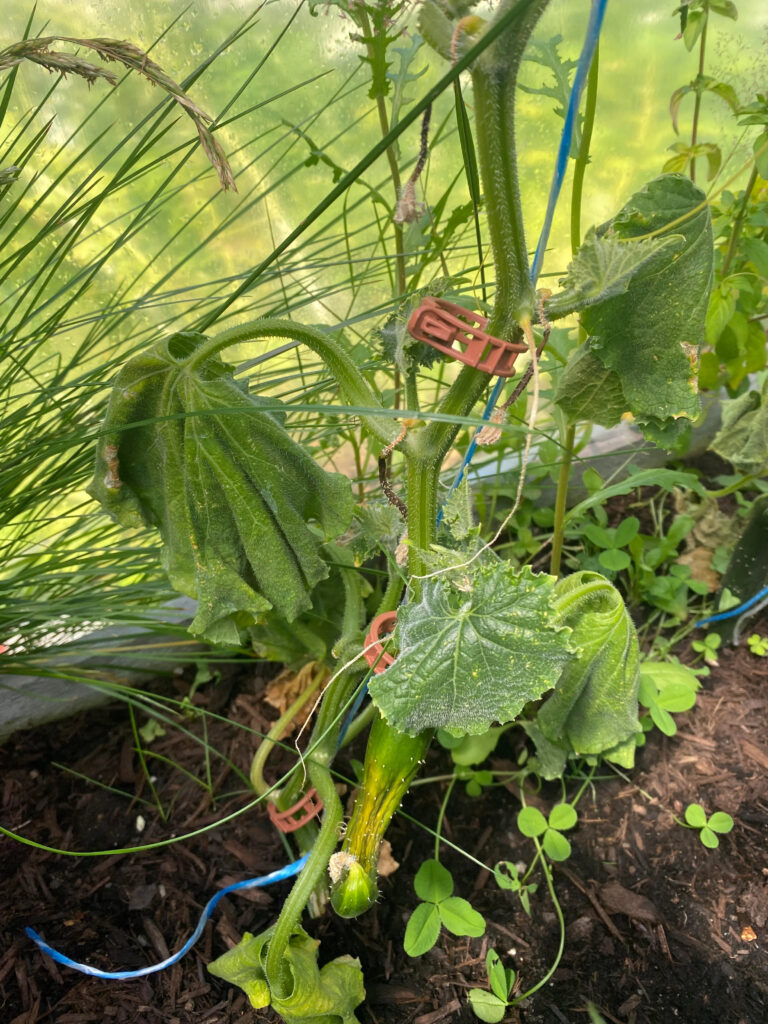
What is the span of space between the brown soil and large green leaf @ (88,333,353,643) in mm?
388

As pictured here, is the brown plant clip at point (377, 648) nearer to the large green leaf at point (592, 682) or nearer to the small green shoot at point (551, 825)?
the large green leaf at point (592, 682)

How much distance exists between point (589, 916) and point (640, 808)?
0.15 meters

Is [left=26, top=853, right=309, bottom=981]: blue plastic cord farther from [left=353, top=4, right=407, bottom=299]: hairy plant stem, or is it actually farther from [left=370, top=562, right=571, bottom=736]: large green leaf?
[left=353, top=4, right=407, bottom=299]: hairy plant stem

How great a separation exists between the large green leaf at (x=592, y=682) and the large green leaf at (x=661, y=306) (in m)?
0.22

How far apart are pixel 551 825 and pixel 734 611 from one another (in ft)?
1.40

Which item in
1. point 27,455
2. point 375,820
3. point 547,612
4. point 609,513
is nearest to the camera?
point 547,612

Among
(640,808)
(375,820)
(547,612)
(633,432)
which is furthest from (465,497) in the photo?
(633,432)

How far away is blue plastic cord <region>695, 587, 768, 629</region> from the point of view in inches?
39.6

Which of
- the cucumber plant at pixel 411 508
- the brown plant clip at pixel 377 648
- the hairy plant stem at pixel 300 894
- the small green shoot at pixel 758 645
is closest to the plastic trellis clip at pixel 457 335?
the cucumber plant at pixel 411 508

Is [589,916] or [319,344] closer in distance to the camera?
[319,344]

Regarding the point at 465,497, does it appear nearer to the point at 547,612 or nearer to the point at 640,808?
the point at 547,612

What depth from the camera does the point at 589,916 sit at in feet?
2.70

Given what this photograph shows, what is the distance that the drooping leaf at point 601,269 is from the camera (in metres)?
0.58

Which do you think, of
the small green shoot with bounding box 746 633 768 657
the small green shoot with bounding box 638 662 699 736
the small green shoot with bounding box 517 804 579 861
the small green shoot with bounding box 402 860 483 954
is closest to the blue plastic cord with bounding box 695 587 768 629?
A: the small green shoot with bounding box 746 633 768 657
